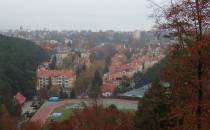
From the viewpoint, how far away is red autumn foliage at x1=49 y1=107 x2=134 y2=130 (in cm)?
1678

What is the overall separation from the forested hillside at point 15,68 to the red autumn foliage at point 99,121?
632 inches

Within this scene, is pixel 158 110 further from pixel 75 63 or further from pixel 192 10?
pixel 75 63

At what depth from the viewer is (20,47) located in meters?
61.2

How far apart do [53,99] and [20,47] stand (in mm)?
18536

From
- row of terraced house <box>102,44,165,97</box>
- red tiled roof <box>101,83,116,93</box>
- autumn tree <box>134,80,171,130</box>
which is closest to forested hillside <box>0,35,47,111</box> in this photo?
red tiled roof <box>101,83,116,93</box>

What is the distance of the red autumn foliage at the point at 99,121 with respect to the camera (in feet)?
55.1

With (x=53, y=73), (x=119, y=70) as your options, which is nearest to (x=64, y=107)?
(x=53, y=73)

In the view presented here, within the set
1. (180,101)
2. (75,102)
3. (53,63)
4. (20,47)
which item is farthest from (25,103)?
(180,101)

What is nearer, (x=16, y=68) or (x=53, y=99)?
(x=53, y=99)

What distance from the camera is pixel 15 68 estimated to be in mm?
47781

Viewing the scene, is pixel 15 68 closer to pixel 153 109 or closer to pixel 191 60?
pixel 153 109

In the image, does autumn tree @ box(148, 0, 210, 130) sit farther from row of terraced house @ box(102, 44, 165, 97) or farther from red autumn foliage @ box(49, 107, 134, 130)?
row of terraced house @ box(102, 44, 165, 97)

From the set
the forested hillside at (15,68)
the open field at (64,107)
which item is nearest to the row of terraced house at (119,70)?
the forested hillside at (15,68)

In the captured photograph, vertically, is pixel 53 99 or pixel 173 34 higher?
pixel 173 34
